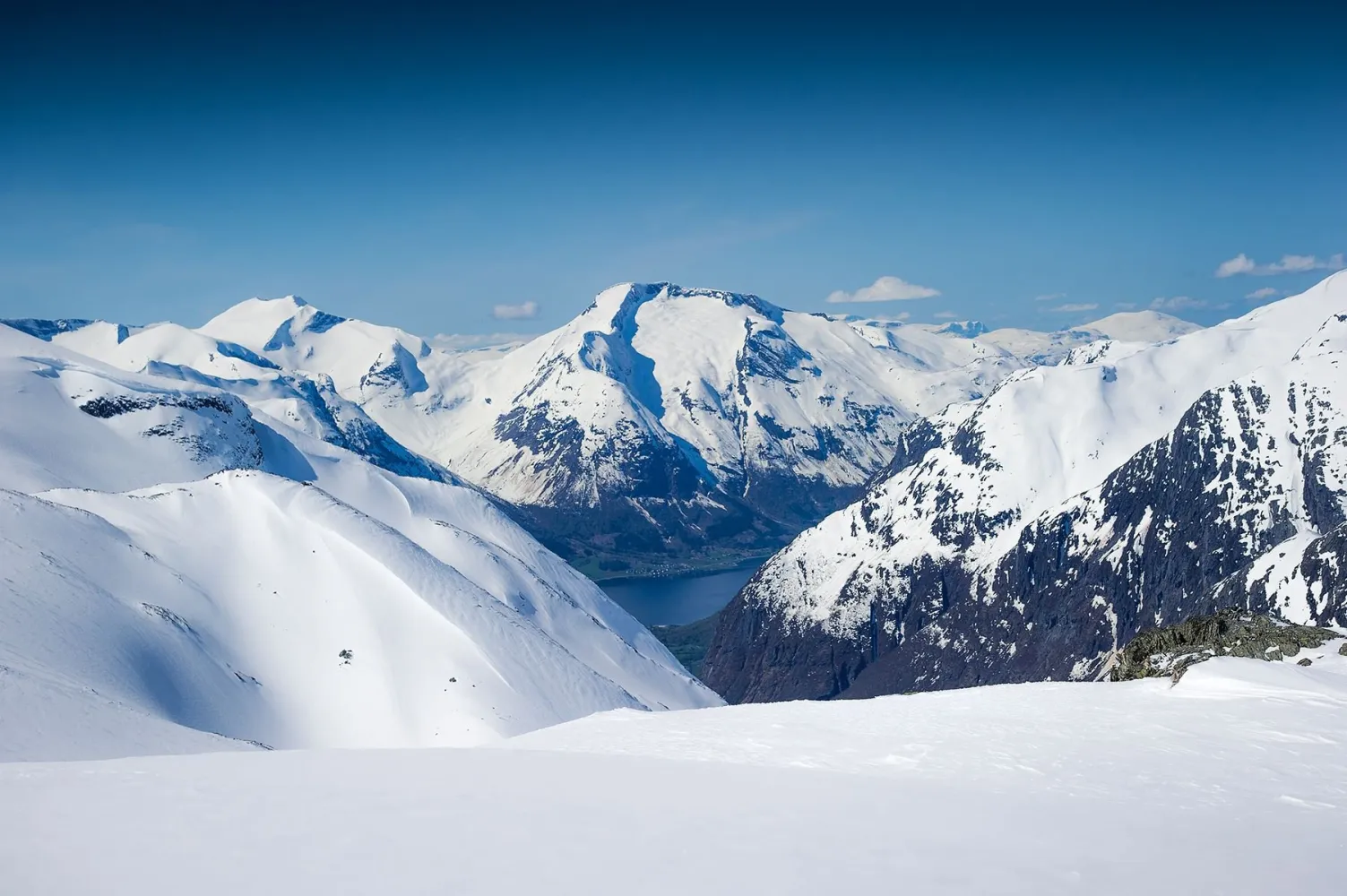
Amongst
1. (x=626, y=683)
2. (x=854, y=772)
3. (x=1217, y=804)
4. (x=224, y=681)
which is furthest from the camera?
(x=626, y=683)

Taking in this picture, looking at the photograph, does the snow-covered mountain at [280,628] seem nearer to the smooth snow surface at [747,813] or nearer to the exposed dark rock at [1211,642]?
the smooth snow surface at [747,813]

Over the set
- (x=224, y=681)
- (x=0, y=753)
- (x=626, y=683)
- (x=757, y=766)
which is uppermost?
(x=757, y=766)

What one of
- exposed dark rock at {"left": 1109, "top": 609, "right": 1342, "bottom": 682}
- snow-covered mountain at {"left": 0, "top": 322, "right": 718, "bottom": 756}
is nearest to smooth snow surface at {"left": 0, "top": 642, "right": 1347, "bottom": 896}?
exposed dark rock at {"left": 1109, "top": 609, "right": 1342, "bottom": 682}

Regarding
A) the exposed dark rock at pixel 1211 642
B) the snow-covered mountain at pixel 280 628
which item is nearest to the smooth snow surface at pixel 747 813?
the exposed dark rock at pixel 1211 642

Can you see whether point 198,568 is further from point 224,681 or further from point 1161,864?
point 1161,864

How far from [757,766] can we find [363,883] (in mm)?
10307

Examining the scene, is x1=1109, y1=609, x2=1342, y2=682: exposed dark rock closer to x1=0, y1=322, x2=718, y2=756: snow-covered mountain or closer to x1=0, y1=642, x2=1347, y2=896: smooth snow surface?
x1=0, y1=642, x2=1347, y2=896: smooth snow surface

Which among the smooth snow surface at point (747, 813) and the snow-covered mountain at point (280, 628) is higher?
the smooth snow surface at point (747, 813)

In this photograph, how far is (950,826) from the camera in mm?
18188

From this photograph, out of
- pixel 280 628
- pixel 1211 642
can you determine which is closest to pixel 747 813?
pixel 1211 642

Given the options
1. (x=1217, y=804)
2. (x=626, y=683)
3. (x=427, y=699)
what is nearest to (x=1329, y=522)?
(x=626, y=683)

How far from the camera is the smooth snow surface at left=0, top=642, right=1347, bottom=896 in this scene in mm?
15602

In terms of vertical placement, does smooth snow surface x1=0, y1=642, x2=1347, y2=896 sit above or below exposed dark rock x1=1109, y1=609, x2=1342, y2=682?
above

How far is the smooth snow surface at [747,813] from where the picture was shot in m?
15.6
